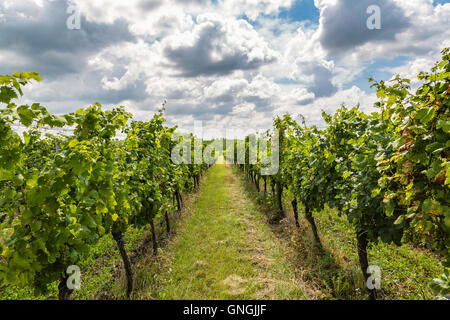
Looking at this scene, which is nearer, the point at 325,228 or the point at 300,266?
the point at 300,266

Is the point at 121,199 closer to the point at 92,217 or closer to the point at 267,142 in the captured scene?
the point at 92,217

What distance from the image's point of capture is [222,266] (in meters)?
5.00

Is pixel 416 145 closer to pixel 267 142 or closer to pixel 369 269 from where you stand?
pixel 369 269

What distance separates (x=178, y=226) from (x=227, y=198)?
406 centimetres

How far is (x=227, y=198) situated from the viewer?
449 inches

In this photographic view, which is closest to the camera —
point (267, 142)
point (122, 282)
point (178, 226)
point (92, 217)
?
point (92, 217)

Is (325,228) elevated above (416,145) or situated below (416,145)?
below

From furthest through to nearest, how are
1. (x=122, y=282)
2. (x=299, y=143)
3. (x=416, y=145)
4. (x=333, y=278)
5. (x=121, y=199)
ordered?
1. (x=299, y=143)
2. (x=122, y=282)
3. (x=333, y=278)
4. (x=121, y=199)
5. (x=416, y=145)

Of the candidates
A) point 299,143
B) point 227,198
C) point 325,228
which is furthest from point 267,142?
point 325,228

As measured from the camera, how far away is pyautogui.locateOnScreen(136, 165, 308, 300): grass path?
4148 mm

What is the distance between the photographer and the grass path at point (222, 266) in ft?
13.6
